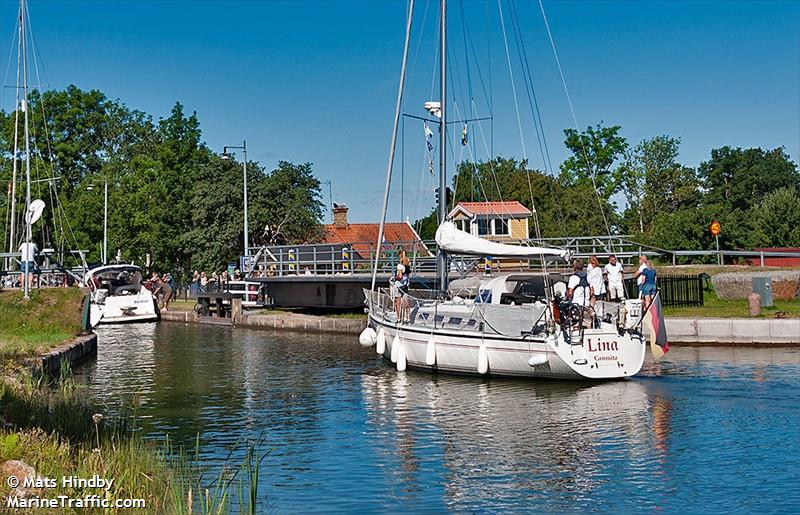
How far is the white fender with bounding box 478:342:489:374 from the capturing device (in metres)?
24.3

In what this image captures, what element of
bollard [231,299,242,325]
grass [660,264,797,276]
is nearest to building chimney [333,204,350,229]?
bollard [231,299,242,325]

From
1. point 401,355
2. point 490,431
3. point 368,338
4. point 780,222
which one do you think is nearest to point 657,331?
point 401,355

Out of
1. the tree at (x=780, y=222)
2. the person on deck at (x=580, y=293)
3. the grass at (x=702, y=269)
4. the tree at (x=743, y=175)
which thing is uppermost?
the tree at (x=743, y=175)

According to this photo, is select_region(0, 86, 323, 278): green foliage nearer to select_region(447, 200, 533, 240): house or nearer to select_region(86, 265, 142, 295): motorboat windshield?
select_region(86, 265, 142, 295): motorboat windshield

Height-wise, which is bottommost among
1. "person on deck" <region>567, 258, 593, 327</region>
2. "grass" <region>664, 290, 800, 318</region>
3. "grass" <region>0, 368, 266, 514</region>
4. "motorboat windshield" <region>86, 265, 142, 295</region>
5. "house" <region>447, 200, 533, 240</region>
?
"grass" <region>0, 368, 266, 514</region>

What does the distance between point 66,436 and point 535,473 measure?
6.63 m

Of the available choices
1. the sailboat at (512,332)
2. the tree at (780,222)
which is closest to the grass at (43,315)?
the sailboat at (512,332)

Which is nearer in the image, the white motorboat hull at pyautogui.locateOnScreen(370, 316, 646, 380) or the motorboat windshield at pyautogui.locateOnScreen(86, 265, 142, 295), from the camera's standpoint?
the white motorboat hull at pyautogui.locateOnScreen(370, 316, 646, 380)

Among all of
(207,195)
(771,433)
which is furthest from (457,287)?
(207,195)

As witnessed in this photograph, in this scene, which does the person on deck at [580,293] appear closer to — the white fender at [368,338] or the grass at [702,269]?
the white fender at [368,338]

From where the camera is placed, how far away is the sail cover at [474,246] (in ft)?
91.1

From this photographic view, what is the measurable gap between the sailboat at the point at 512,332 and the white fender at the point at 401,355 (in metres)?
0.03

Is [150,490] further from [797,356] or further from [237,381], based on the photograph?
[797,356]

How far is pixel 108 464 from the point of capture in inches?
468
